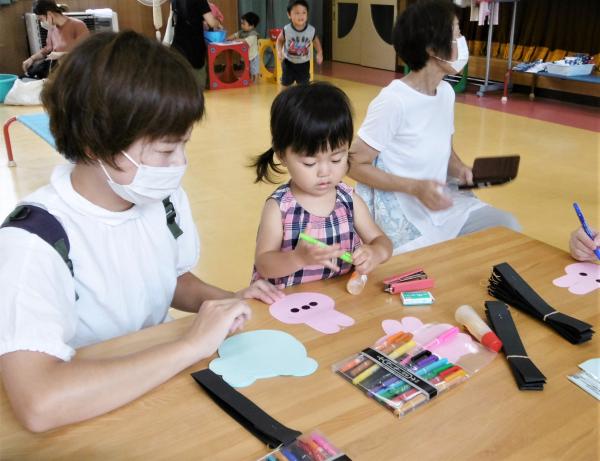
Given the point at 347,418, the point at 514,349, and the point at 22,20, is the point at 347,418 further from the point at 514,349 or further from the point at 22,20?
the point at 22,20

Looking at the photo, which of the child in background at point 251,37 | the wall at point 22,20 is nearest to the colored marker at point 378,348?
the wall at point 22,20

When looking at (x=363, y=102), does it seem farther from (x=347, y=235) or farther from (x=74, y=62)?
(x=74, y=62)

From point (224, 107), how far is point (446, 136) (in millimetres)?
4244

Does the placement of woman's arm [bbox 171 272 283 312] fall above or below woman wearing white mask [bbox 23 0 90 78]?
below

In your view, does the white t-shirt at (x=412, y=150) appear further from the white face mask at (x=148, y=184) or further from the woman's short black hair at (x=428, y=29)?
the white face mask at (x=148, y=184)

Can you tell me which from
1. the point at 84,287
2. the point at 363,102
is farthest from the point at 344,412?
the point at 363,102

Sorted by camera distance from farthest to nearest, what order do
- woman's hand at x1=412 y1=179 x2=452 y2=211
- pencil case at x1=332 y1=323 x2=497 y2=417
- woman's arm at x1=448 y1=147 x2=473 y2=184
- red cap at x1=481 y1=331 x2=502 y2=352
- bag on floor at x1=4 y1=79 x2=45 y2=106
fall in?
1. bag on floor at x1=4 y1=79 x2=45 y2=106
2. woman's arm at x1=448 y1=147 x2=473 y2=184
3. woman's hand at x1=412 y1=179 x2=452 y2=211
4. red cap at x1=481 y1=331 x2=502 y2=352
5. pencil case at x1=332 y1=323 x2=497 y2=417

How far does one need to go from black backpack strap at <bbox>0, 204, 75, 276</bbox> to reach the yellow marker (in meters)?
0.49

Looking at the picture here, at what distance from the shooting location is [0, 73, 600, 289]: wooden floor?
2871 mm

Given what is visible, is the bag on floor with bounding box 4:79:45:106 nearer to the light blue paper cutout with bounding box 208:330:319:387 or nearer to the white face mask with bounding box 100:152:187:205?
the white face mask with bounding box 100:152:187:205

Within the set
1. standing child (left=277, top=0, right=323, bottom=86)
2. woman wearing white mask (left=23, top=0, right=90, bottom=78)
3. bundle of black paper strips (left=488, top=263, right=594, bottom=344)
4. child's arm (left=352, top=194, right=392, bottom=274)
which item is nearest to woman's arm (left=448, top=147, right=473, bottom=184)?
child's arm (left=352, top=194, right=392, bottom=274)

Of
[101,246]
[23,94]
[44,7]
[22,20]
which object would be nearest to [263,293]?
[101,246]

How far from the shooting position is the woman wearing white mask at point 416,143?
183cm

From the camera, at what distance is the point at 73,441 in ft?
2.46
